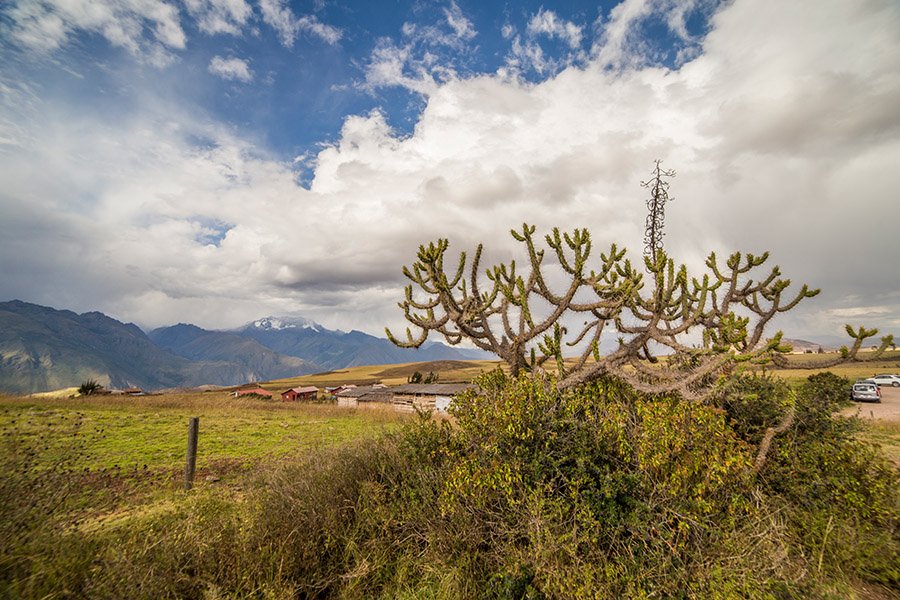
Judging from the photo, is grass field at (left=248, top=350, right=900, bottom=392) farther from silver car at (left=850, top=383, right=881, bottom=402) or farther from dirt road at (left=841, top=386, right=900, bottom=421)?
dirt road at (left=841, top=386, right=900, bottom=421)

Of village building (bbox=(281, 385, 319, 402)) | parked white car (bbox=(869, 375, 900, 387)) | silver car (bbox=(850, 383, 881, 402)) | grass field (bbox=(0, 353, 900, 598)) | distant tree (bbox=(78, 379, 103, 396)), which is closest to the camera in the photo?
grass field (bbox=(0, 353, 900, 598))

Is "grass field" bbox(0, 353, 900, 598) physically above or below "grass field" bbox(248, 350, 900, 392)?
above

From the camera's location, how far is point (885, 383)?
61.4 metres

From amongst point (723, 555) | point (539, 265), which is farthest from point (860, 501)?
point (539, 265)

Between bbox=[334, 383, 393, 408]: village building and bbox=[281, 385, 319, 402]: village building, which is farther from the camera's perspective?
bbox=[281, 385, 319, 402]: village building

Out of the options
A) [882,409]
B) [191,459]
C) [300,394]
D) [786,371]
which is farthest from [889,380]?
[300,394]

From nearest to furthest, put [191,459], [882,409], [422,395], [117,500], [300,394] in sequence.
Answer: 1. [117,500]
2. [191,459]
3. [882,409]
4. [422,395]
5. [300,394]

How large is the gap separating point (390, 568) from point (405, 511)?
919 mm

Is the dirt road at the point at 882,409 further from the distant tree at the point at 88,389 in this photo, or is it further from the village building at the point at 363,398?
the distant tree at the point at 88,389

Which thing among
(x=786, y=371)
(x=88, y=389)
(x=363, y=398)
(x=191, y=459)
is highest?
(x=191, y=459)

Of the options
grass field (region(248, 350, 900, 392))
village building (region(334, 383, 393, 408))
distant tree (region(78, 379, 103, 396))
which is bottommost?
grass field (region(248, 350, 900, 392))

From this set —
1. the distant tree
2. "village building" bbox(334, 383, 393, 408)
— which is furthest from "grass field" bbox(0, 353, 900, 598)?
"village building" bbox(334, 383, 393, 408)

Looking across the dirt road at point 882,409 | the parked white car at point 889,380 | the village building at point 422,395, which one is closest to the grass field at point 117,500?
the dirt road at point 882,409

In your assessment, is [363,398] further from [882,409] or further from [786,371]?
[786,371]
